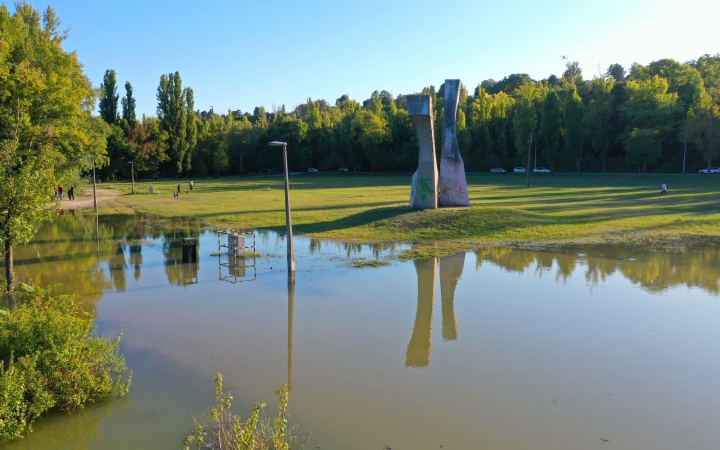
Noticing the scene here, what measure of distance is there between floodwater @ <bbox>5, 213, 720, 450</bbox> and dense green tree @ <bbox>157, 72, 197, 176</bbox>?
56.1m

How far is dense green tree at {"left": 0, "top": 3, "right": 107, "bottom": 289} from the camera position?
13094mm

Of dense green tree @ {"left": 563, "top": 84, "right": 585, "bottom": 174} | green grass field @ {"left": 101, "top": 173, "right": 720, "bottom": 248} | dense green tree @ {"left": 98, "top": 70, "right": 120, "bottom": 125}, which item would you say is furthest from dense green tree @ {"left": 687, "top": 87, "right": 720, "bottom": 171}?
dense green tree @ {"left": 98, "top": 70, "right": 120, "bottom": 125}

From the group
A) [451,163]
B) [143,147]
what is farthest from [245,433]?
[143,147]

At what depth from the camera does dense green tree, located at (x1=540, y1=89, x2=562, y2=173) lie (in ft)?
221

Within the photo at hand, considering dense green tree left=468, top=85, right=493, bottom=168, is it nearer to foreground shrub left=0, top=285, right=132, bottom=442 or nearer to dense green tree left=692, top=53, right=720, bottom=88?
dense green tree left=692, top=53, right=720, bottom=88

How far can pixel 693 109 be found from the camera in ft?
196

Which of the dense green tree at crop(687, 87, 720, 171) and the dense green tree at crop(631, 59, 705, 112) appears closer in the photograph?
the dense green tree at crop(687, 87, 720, 171)

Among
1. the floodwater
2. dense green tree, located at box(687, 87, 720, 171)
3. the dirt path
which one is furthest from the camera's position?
dense green tree, located at box(687, 87, 720, 171)

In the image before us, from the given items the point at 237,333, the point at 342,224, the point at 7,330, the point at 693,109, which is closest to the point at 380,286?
the point at 237,333

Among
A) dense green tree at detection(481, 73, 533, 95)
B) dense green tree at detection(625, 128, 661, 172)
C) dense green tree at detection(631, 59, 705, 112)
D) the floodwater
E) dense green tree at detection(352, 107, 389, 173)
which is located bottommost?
the floodwater

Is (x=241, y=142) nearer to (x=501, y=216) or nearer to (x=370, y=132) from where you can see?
(x=370, y=132)

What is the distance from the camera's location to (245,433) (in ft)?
19.5

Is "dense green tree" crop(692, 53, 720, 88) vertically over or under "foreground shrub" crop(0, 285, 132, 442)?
over

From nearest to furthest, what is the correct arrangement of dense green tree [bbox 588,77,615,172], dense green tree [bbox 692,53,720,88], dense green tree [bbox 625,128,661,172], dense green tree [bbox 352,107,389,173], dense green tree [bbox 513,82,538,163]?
dense green tree [bbox 625,128,661,172] → dense green tree [bbox 692,53,720,88] → dense green tree [bbox 588,77,615,172] → dense green tree [bbox 513,82,538,163] → dense green tree [bbox 352,107,389,173]
